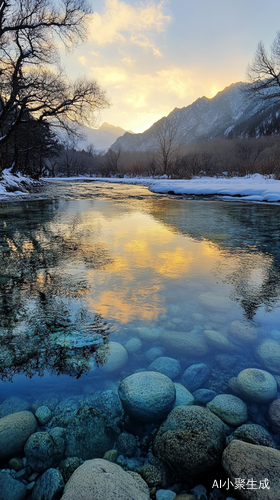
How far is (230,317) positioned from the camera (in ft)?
6.89

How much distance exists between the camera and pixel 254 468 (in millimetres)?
1003

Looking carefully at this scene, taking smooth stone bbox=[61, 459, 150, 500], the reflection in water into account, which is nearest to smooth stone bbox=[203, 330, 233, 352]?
the reflection in water

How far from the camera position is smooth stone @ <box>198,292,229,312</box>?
2242mm

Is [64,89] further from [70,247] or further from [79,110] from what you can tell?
[70,247]

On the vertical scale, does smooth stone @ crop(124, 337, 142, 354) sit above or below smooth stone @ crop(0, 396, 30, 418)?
above

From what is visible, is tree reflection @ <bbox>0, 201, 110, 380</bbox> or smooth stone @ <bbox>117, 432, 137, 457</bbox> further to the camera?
tree reflection @ <bbox>0, 201, 110, 380</bbox>

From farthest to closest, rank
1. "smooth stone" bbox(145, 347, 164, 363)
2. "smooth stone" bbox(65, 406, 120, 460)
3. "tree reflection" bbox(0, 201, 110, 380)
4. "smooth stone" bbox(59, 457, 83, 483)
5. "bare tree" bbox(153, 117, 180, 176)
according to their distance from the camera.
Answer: "bare tree" bbox(153, 117, 180, 176), "smooth stone" bbox(145, 347, 164, 363), "tree reflection" bbox(0, 201, 110, 380), "smooth stone" bbox(65, 406, 120, 460), "smooth stone" bbox(59, 457, 83, 483)

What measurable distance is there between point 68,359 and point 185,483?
2.95 ft

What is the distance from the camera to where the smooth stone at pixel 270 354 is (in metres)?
1.59

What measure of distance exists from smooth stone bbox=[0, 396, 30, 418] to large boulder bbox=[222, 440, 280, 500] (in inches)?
38.9

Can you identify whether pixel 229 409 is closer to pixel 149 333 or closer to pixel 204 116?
pixel 149 333

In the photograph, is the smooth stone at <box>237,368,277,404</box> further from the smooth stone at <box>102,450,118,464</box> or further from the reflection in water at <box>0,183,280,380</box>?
the smooth stone at <box>102,450,118,464</box>

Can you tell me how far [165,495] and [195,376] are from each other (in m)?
0.64

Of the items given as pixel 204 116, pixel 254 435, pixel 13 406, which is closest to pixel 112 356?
pixel 13 406
